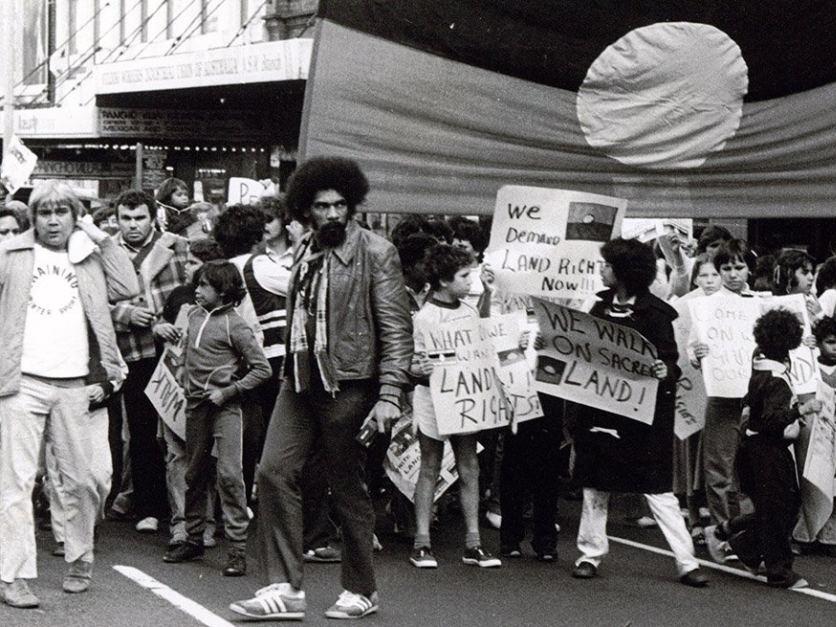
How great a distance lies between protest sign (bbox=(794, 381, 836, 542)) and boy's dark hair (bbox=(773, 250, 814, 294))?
2.35m

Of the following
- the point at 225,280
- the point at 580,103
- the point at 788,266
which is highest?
the point at 580,103

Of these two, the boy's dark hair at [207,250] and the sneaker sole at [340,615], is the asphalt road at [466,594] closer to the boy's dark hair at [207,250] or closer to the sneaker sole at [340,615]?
the sneaker sole at [340,615]

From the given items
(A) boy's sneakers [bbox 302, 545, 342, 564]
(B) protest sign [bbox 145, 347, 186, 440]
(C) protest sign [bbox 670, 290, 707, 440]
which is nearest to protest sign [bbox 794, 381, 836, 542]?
(C) protest sign [bbox 670, 290, 707, 440]

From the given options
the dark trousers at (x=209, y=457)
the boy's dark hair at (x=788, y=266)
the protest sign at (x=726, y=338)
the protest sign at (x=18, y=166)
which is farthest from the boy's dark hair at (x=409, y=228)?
the protest sign at (x=18, y=166)

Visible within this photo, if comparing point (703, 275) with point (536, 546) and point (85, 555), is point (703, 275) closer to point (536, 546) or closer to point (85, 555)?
point (536, 546)

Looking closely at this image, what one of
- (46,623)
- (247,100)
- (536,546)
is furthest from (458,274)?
(247,100)

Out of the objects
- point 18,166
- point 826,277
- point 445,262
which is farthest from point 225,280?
point 18,166

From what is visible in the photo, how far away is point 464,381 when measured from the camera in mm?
9531

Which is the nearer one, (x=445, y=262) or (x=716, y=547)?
(x=445, y=262)

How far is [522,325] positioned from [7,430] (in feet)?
11.2

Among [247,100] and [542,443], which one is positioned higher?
[247,100]

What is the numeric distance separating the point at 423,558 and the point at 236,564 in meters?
1.11

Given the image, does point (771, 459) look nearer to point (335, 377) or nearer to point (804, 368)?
point (804, 368)

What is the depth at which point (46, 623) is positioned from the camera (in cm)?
747
